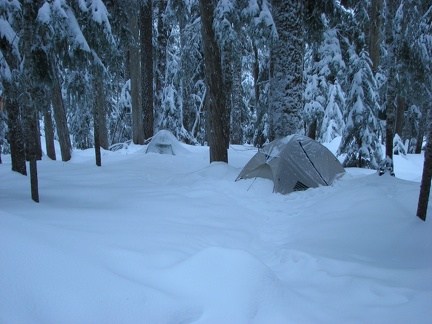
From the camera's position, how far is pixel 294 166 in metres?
7.09

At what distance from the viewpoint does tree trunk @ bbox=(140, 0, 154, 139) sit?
12734mm

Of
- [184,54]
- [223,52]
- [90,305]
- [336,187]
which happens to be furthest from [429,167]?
[184,54]

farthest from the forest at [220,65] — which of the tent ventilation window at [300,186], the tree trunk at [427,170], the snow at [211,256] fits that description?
the tent ventilation window at [300,186]

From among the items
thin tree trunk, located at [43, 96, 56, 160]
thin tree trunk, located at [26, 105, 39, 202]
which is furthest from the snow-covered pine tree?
thin tree trunk, located at [43, 96, 56, 160]

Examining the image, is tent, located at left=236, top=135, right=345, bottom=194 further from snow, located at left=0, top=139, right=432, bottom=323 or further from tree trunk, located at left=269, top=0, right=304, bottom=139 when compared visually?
tree trunk, located at left=269, top=0, right=304, bottom=139

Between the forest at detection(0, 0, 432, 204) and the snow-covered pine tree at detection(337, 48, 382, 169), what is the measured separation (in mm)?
35

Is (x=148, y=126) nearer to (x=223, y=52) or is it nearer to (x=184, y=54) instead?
(x=184, y=54)

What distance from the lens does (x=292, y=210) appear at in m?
Result: 5.81

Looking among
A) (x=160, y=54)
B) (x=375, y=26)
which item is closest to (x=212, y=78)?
(x=375, y=26)

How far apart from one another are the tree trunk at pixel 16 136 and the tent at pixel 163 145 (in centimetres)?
552

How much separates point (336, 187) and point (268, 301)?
15.9ft

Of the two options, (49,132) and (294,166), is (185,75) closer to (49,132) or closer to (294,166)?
(49,132)

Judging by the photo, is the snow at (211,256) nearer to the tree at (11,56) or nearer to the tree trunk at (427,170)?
the tree trunk at (427,170)

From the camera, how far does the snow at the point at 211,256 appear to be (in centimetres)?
206
